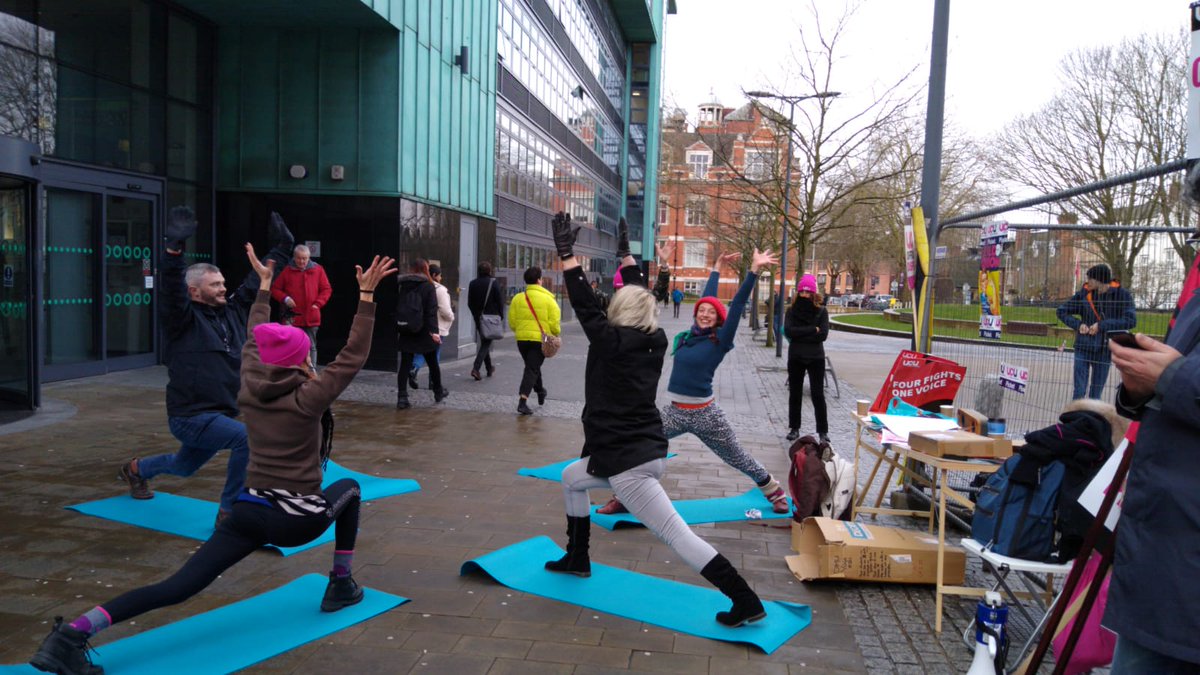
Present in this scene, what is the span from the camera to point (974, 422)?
17.4 ft

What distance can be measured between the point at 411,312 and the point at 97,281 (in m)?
4.64

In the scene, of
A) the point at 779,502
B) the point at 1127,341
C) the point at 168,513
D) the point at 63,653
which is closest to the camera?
the point at 1127,341

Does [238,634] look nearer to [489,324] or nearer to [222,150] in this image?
[489,324]

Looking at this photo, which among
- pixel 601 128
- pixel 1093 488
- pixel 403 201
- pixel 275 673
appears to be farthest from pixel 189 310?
pixel 601 128

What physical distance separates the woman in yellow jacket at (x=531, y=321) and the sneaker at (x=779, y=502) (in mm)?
4642

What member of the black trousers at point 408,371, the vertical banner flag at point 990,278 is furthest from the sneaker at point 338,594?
the black trousers at point 408,371

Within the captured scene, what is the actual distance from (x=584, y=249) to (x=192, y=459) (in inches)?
1108

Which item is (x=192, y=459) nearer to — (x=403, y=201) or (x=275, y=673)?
(x=275, y=673)

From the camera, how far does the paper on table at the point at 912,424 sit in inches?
213

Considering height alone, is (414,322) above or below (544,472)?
above

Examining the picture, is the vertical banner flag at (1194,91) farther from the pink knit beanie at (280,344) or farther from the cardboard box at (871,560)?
the pink knit beanie at (280,344)

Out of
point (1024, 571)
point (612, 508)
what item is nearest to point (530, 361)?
point (612, 508)

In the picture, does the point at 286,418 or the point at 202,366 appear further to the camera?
the point at 202,366

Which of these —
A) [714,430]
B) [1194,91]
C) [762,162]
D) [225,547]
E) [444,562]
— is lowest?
[444,562]
